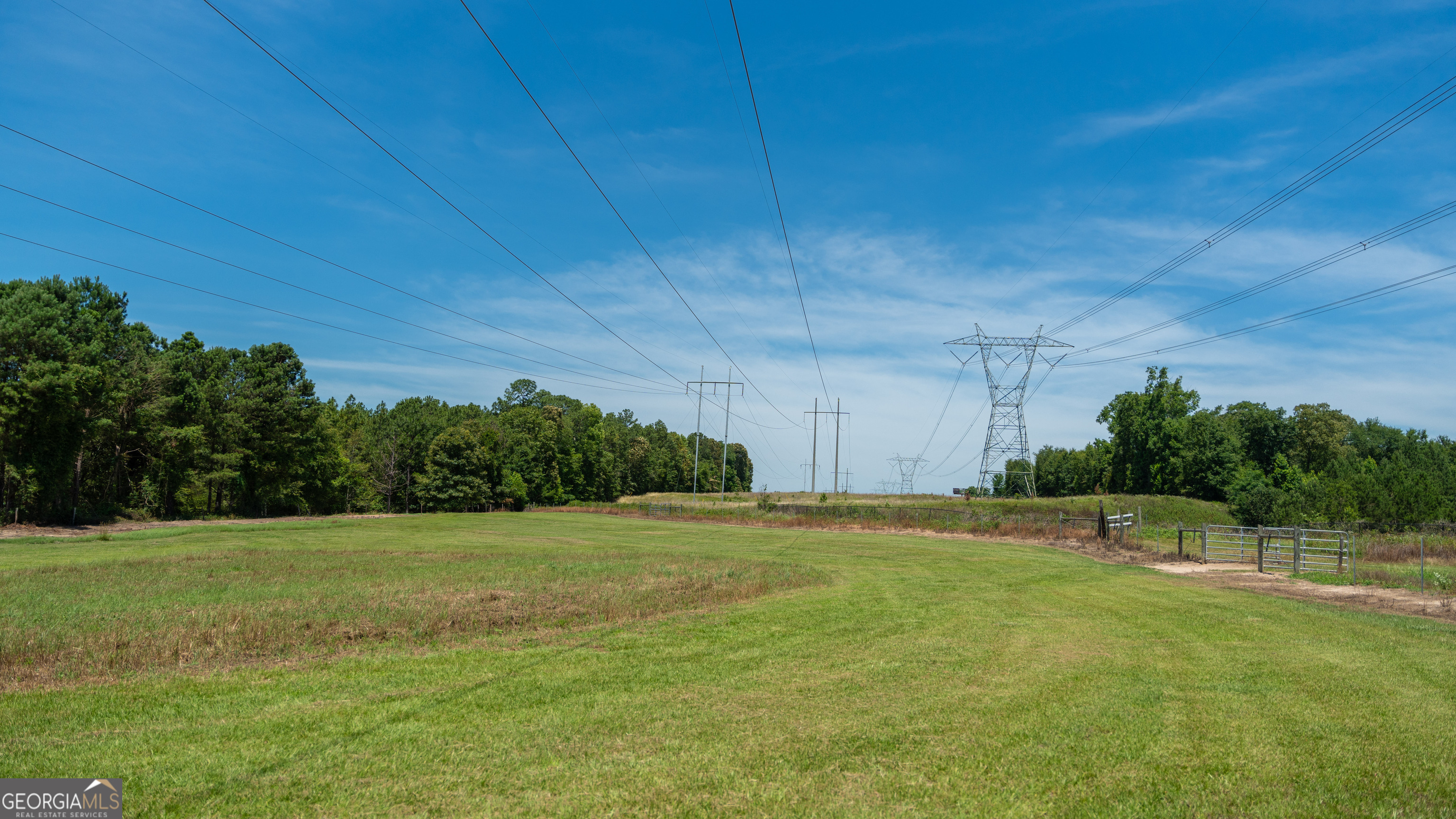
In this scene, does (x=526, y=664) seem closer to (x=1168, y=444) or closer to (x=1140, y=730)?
(x=1140, y=730)

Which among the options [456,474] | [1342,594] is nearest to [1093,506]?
[1342,594]

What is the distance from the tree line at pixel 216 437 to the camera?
47.5m

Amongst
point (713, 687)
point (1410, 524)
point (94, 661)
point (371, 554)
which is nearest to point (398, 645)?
point (94, 661)

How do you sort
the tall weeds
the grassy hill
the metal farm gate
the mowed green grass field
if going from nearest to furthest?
the mowed green grass field < the tall weeds < the metal farm gate < the grassy hill

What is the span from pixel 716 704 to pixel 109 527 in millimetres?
58850

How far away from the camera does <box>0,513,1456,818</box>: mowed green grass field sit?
20.3ft

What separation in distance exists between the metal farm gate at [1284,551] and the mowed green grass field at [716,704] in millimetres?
12687

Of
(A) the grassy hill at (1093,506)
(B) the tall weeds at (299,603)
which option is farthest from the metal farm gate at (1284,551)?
(A) the grassy hill at (1093,506)

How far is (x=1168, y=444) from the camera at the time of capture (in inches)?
3981

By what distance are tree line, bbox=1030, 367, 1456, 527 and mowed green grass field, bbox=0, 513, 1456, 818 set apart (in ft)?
227

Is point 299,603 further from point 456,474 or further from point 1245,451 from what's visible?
point 1245,451

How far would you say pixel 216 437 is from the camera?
230ft

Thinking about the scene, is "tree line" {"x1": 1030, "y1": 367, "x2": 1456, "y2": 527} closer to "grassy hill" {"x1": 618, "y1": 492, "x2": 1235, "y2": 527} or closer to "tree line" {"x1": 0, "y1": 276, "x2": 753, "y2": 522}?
"grassy hill" {"x1": 618, "y1": 492, "x2": 1235, "y2": 527}

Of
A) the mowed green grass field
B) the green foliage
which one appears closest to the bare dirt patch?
the mowed green grass field
